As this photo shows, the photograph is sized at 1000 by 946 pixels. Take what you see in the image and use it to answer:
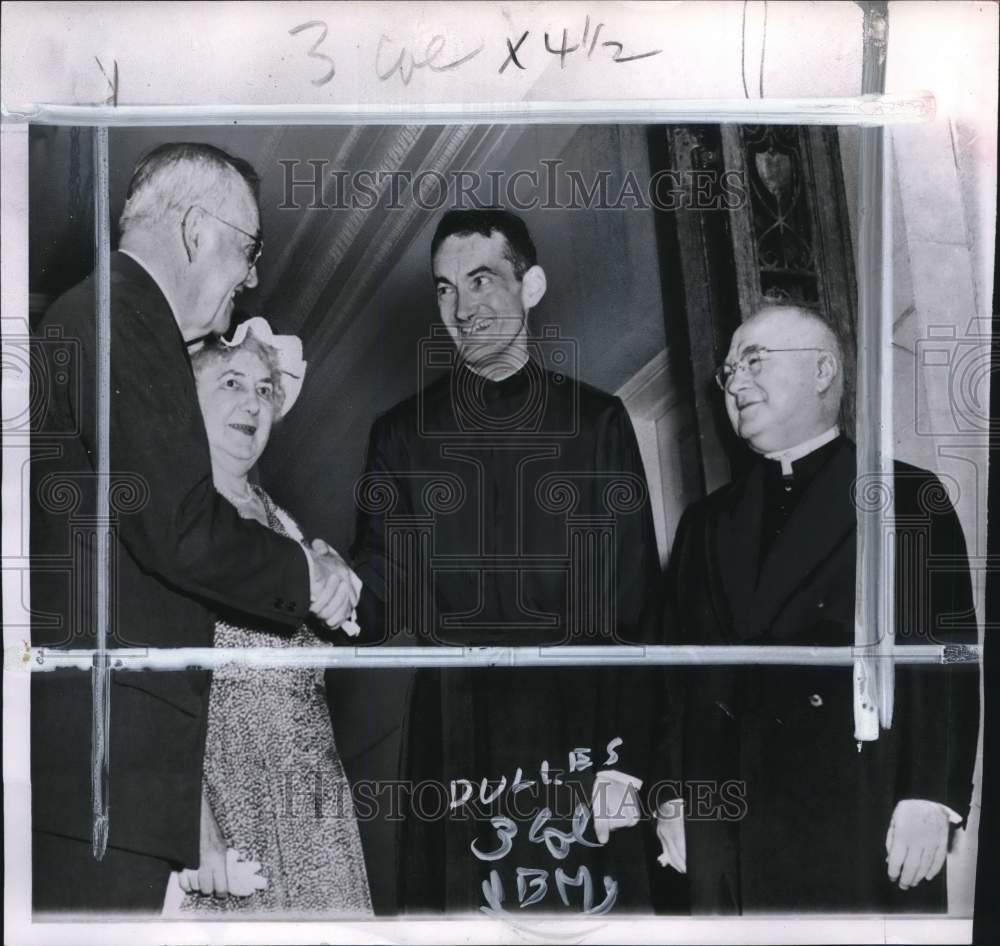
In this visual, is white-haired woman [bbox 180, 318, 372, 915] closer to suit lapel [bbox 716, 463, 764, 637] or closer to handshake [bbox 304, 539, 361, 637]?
handshake [bbox 304, 539, 361, 637]

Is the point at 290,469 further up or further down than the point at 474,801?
further up

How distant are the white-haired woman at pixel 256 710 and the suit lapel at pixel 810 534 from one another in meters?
1.00

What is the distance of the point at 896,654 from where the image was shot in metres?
2.84

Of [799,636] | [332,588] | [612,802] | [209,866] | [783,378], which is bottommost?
[209,866]

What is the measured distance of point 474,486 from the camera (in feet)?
9.25

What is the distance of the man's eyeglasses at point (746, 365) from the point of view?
2816mm

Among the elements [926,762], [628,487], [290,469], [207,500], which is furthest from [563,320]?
[926,762]

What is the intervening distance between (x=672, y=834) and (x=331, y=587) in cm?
91

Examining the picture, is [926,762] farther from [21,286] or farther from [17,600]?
[21,286]

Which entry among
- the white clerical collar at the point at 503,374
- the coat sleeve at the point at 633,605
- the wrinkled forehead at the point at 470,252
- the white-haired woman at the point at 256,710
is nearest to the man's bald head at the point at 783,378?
the coat sleeve at the point at 633,605

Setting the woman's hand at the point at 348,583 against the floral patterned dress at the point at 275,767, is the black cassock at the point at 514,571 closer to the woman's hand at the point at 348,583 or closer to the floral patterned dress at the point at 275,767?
the woman's hand at the point at 348,583

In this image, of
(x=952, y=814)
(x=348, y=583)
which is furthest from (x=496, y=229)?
(x=952, y=814)

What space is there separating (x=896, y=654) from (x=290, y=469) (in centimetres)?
136

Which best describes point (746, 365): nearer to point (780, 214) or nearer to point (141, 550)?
point (780, 214)
